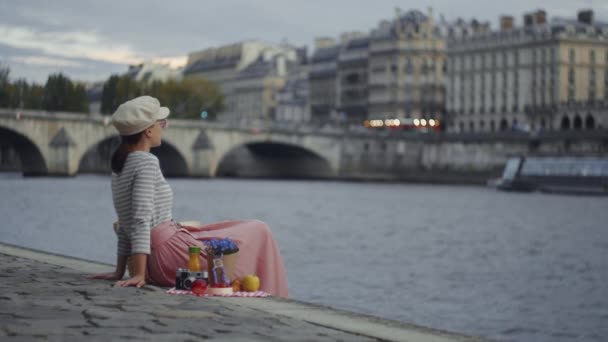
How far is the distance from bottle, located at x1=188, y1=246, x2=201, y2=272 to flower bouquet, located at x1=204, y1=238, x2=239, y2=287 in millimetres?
88

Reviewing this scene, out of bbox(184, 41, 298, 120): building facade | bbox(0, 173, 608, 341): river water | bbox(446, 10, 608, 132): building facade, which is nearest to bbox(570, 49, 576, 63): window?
bbox(446, 10, 608, 132): building facade

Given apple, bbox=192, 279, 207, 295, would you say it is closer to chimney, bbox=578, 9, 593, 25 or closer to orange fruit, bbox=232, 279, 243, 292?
orange fruit, bbox=232, 279, 243, 292

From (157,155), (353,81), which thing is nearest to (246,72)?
(353,81)

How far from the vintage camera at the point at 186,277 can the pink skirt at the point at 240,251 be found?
258 mm

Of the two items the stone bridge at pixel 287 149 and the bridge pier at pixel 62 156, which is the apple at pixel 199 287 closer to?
the stone bridge at pixel 287 149

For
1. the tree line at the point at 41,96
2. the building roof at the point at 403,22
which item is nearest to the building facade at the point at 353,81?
the building roof at the point at 403,22

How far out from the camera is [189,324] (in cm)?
803

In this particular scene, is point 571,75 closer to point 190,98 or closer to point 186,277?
point 190,98

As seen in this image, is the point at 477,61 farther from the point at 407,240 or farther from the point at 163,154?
the point at 407,240

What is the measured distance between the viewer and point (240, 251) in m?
10.2

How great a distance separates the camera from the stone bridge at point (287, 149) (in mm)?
87312

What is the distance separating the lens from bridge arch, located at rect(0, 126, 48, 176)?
88000 millimetres

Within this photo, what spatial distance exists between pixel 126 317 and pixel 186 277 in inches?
65.4

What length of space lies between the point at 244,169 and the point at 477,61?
2450cm
